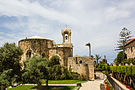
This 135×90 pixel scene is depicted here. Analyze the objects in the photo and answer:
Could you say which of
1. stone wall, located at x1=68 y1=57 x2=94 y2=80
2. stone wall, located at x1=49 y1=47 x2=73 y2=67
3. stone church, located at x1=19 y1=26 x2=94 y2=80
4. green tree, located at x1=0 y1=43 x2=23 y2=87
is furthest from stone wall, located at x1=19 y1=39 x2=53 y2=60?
green tree, located at x1=0 y1=43 x2=23 y2=87

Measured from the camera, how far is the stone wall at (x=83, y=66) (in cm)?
2654

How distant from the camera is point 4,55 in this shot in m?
13.9

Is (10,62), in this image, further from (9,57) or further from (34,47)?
(34,47)

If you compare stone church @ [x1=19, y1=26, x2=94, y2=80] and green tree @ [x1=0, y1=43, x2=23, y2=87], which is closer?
green tree @ [x1=0, y1=43, x2=23, y2=87]

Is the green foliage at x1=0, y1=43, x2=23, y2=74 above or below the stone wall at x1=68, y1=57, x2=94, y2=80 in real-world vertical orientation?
above

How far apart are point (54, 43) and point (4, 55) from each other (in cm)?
1790

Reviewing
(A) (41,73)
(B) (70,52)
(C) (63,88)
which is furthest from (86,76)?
(A) (41,73)

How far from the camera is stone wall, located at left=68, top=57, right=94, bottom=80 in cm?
2654

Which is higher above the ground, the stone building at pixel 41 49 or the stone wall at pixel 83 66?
the stone building at pixel 41 49

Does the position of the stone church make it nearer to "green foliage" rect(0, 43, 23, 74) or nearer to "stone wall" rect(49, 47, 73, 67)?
"stone wall" rect(49, 47, 73, 67)

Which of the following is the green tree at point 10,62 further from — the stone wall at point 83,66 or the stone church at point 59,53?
the stone wall at point 83,66

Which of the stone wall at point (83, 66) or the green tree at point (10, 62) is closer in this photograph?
the green tree at point (10, 62)

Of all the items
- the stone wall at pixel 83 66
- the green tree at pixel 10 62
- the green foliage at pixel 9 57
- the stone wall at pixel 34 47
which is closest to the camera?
the green tree at pixel 10 62

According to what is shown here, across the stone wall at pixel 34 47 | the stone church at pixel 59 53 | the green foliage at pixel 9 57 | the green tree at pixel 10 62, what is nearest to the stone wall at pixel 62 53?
the stone church at pixel 59 53
